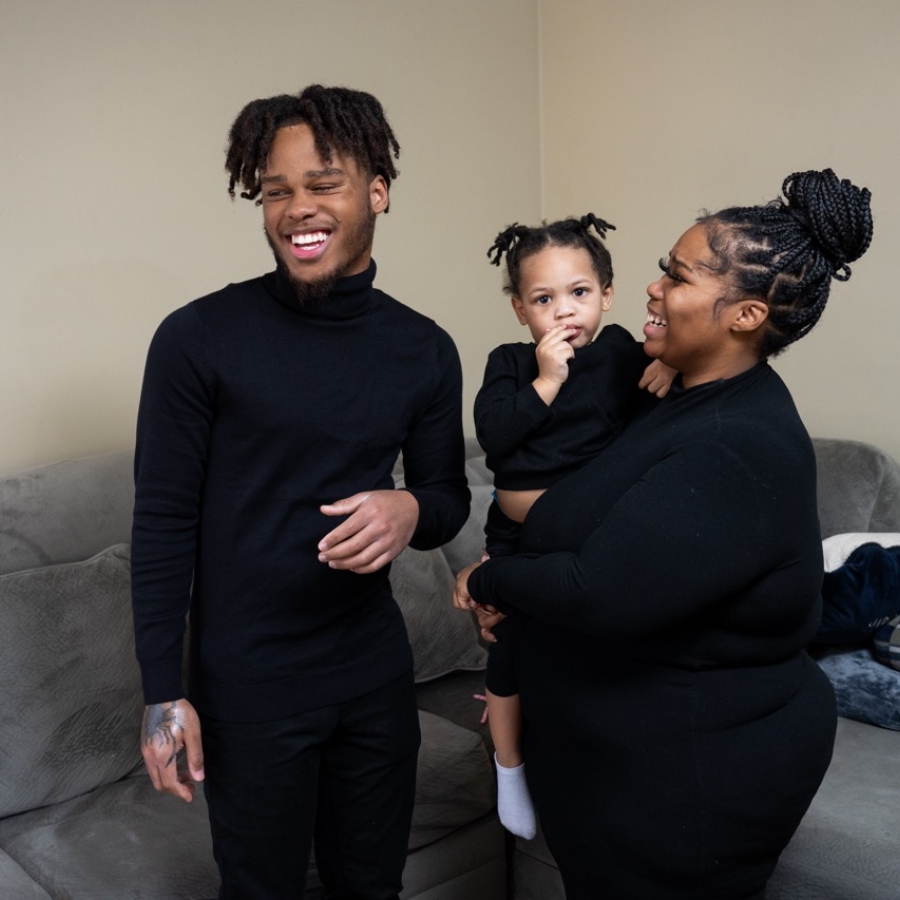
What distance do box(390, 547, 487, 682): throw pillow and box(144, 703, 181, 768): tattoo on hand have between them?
1.07 m

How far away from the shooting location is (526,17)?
135 inches

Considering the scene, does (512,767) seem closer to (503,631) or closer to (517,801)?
(517,801)

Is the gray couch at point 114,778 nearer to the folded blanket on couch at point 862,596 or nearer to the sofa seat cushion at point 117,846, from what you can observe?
the sofa seat cushion at point 117,846

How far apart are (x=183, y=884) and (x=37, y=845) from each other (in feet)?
0.93

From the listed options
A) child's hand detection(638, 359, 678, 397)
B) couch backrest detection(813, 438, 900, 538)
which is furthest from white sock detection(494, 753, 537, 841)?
couch backrest detection(813, 438, 900, 538)

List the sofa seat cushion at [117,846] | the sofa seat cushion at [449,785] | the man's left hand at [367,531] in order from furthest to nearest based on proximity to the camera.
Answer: the sofa seat cushion at [449,785], the sofa seat cushion at [117,846], the man's left hand at [367,531]

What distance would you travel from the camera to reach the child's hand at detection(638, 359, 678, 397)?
58.8 inches

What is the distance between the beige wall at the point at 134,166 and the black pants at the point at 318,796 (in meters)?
1.22

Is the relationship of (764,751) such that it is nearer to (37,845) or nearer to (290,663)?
(290,663)

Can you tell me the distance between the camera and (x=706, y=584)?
125 centimetres

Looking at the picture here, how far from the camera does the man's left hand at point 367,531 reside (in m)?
1.39

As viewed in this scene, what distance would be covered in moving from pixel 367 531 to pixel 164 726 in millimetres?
360

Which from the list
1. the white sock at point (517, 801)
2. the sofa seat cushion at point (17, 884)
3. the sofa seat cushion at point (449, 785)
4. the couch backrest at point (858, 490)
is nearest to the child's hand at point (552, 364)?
the white sock at point (517, 801)

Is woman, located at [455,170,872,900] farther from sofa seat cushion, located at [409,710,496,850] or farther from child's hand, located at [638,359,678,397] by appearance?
sofa seat cushion, located at [409,710,496,850]
